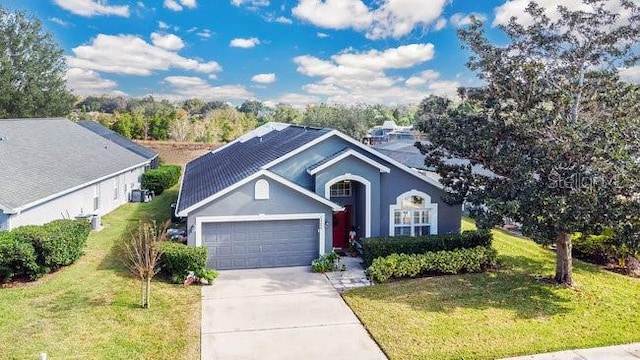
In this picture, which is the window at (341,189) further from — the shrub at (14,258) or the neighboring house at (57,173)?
the neighboring house at (57,173)

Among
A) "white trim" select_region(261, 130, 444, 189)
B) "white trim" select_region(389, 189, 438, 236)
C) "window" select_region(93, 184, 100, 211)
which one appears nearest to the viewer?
"white trim" select_region(261, 130, 444, 189)

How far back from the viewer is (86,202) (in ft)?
73.1

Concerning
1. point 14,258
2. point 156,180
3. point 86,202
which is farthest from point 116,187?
point 14,258

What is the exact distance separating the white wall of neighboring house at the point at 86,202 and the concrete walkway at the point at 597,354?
664 inches

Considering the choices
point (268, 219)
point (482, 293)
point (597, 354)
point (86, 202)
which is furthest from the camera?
point (86, 202)

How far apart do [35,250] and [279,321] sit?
27.8 ft

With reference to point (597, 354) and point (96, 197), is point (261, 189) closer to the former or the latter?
point (597, 354)

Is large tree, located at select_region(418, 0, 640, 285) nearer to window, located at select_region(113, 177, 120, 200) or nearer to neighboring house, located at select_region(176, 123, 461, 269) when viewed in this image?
neighboring house, located at select_region(176, 123, 461, 269)

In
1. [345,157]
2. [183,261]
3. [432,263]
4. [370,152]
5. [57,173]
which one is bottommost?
[432,263]

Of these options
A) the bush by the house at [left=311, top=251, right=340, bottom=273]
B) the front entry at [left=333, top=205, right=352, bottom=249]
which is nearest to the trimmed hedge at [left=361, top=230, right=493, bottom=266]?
the bush by the house at [left=311, top=251, right=340, bottom=273]

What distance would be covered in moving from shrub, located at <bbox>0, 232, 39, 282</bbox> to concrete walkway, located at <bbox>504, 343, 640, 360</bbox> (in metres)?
13.9

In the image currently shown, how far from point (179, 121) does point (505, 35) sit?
4919 cm

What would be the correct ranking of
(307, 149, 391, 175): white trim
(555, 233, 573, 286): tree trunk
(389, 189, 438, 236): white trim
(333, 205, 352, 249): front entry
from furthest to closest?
(333, 205, 352, 249): front entry
(389, 189, 438, 236): white trim
(307, 149, 391, 175): white trim
(555, 233, 573, 286): tree trunk

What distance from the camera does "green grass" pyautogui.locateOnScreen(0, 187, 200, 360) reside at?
9922 millimetres
